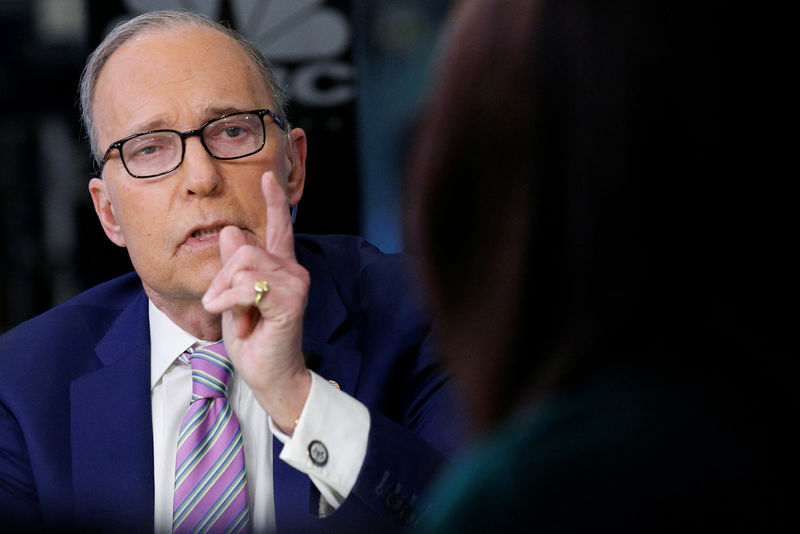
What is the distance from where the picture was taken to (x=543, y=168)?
0.77m

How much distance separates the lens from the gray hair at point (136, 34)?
1783 mm

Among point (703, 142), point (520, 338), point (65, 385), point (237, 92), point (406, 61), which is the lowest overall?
point (520, 338)

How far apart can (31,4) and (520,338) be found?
289 centimetres

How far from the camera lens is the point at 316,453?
139 centimetres

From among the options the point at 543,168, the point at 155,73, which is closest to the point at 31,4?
the point at 155,73

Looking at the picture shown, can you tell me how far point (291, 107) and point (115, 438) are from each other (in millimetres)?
1682

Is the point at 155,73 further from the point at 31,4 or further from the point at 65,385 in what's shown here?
the point at 31,4

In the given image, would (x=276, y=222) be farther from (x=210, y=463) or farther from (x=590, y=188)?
(x=590, y=188)

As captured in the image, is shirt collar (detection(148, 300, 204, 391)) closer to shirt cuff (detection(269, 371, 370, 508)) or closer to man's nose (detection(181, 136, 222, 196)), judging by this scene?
man's nose (detection(181, 136, 222, 196))

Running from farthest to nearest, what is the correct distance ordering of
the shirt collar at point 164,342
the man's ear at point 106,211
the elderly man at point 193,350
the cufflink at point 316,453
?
the man's ear at point 106,211, the shirt collar at point 164,342, the elderly man at point 193,350, the cufflink at point 316,453

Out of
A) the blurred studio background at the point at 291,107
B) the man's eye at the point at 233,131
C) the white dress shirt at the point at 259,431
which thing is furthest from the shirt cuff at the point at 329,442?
the blurred studio background at the point at 291,107

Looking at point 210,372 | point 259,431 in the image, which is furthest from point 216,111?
point 259,431

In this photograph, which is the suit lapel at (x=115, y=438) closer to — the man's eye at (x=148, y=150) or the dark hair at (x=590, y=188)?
the man's eye at (x=148, y=150)

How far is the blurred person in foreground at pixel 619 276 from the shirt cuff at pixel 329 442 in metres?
0.63
